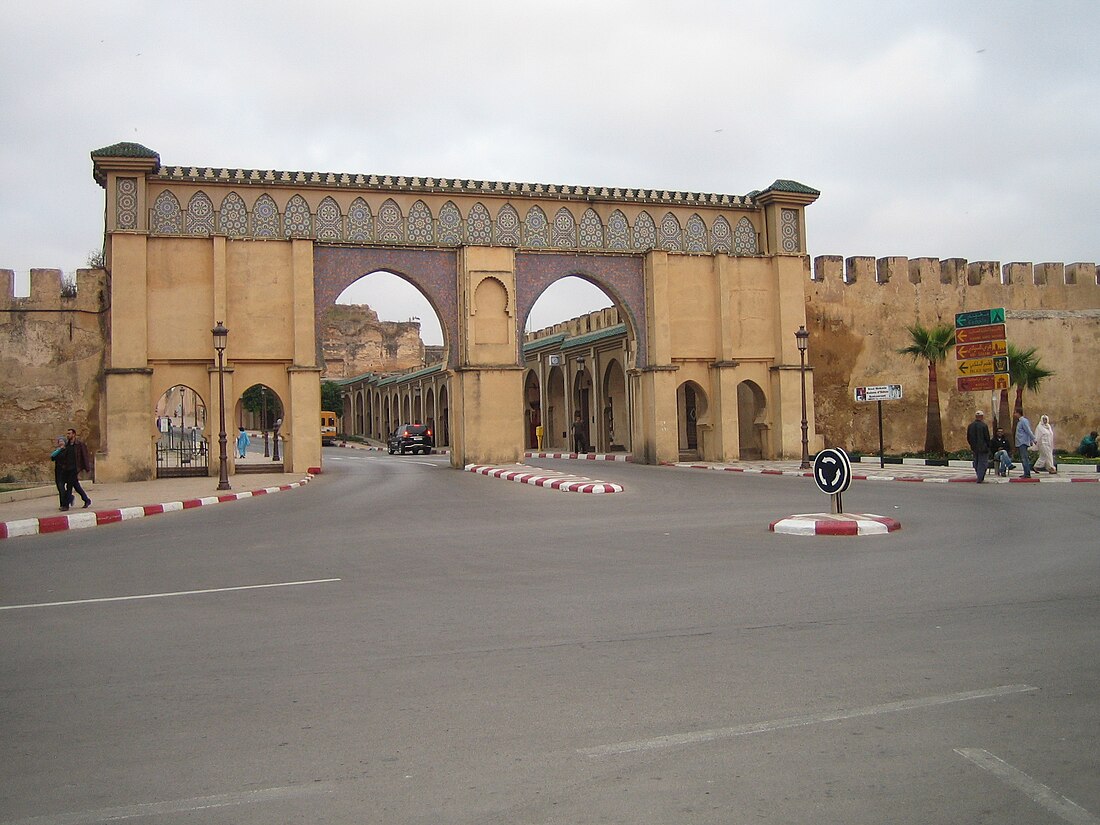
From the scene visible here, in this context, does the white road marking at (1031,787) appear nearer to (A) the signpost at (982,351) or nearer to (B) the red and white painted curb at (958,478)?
(B) the red and white painted curb at (958,478)

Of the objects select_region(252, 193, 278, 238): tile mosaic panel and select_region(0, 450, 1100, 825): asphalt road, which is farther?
select_region(252, 193, 278, 238): tile mosaic panel

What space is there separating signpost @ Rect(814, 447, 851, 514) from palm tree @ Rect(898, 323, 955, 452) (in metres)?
20.0

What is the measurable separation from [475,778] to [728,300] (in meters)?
27.2

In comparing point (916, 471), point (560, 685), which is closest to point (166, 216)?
point (916, 471)

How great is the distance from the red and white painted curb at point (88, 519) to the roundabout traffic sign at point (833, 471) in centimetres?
1029

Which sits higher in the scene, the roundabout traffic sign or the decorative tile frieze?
the decorative tile frieze

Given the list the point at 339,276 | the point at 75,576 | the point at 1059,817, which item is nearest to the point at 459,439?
the point at 339,276

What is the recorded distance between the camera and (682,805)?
3316 mm

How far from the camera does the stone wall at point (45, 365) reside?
83.1ft

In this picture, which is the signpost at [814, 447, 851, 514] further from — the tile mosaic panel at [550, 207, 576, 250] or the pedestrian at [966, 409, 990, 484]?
the tile mosaic panel at [550, 207, 576, 250]

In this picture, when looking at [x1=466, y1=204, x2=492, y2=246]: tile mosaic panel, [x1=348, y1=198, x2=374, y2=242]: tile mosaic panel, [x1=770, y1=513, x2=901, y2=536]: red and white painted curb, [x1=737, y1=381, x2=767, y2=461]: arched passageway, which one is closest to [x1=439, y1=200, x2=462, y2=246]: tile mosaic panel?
[x1=466, y1=204, x2=492, y2=246]: tile mosaic panel

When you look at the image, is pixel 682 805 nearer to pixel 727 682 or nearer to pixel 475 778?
pixel 475 778

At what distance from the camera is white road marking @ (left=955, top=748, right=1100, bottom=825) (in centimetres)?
319

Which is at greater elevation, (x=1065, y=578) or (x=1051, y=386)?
(x=1051, y=386)
